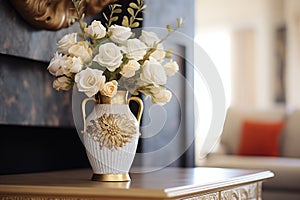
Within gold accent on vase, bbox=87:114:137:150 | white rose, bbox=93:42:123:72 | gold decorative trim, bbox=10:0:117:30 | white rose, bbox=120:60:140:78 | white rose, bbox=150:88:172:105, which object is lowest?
gold accent on vase, bbox=87:114:137:150

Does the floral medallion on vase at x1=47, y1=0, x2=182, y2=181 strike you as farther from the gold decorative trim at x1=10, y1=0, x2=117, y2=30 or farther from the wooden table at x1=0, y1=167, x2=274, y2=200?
the gold decorative trim at x1=10, y1=0, x2=117, y2=30

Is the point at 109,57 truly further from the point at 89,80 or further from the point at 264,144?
the point at 264,144

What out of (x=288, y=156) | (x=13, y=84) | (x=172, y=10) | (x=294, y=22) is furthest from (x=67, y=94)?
(x=294, y=22)

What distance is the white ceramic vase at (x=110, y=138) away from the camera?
196 cm

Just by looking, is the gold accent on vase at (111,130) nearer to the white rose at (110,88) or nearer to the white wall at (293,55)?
the white rose at (110,88)

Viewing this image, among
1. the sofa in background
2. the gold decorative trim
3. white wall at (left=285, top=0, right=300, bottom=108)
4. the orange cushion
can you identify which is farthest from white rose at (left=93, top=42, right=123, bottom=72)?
white wall at (left=285, top=0, right=300, bottom=108)

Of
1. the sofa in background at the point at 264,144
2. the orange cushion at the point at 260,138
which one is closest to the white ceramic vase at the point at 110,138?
the sofa in background at the point at 264,144

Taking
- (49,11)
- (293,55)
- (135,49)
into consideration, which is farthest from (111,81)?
(293,55)

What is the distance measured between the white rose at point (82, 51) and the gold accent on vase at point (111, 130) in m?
0.19

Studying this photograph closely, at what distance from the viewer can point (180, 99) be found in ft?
10.4

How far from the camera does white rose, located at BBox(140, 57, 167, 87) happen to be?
1955 mm

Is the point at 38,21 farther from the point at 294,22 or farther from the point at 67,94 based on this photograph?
the point at 294,22

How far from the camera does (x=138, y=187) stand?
1.78 metres

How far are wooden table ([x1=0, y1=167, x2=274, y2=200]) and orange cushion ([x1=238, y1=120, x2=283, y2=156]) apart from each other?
282 centimetres
